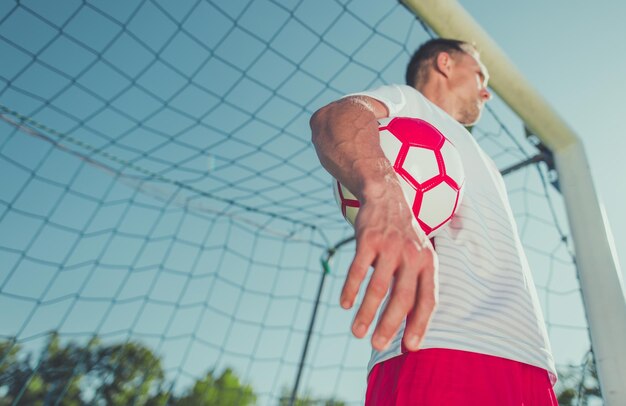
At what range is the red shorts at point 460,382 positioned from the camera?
96cm

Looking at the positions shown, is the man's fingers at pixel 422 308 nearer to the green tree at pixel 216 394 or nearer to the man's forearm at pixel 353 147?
the man's forearm at pixel 353 147

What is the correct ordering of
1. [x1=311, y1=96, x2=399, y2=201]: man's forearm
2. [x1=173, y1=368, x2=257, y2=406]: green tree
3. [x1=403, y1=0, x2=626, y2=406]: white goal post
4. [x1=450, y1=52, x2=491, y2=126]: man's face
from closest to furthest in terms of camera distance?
[x1=311, y1=96, x2=399, y2=201]: man's forearm
[x1=403, y1=0, x2=626, y2=406]: white goal post
[x1=450, y1=52, x2=491, y2=126]: man's face
[x1=173, y1=368, x2=257, y2=406]: green tree

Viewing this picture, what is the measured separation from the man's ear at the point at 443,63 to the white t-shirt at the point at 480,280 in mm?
644

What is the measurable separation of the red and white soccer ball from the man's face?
0.76 meters

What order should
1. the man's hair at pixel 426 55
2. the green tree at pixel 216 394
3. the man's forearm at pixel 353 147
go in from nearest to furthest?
the man's forearm at pixel 353 147, the man's hair at pixel 426 55, the green tree at pixel 216 394

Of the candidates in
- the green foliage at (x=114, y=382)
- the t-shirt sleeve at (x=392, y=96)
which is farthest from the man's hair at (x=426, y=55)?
the green foliage at (x=114, y=382)

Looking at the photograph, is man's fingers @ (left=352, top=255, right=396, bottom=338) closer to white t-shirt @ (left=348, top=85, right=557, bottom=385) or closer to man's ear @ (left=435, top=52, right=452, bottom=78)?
white t-shirt @ (left=348, top=85, right=557, bottom=385)

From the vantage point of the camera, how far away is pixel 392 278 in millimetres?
667

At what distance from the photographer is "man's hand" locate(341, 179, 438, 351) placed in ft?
2.05

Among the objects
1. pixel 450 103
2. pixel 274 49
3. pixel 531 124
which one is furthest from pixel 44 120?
pixel 531 124

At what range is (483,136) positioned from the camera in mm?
3643

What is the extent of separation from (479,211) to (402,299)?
0.79m

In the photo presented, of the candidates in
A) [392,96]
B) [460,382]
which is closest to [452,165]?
[392,96]

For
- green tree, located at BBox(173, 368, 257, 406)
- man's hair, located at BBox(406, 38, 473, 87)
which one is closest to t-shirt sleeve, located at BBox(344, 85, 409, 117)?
man's hair, located at BBox(406, 38, 473, 87)
